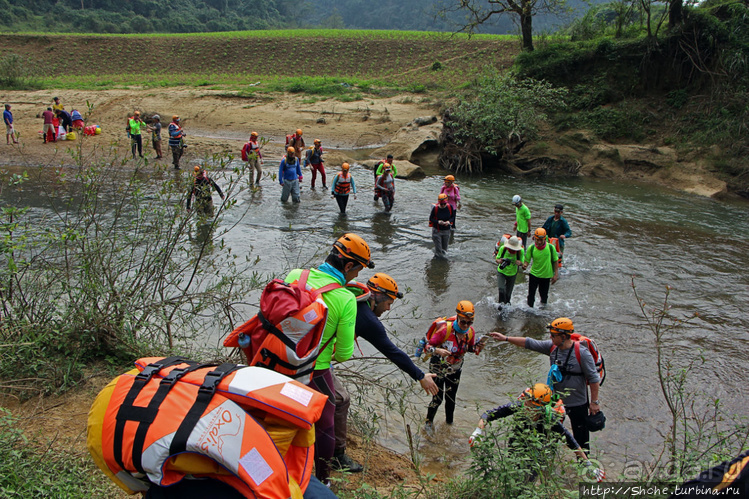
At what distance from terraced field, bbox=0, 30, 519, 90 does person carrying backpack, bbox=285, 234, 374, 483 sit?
35.4 m

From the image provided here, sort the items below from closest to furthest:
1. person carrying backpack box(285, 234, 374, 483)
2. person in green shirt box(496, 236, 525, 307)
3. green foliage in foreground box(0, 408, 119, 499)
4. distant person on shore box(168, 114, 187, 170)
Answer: green foliage in foreground box(0, 408, 119, 499), person carrying backpack box(285, 234, 374, 483), person in green shirt box(496, 236, 525, 307), distant person on shore box(168, 114, 187, 170)

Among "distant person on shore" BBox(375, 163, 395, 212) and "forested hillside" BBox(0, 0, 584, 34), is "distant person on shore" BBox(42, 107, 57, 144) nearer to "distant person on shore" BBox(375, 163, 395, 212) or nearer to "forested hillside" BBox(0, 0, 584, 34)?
"distant person on shore" BBox(375, 163, 395, 212)

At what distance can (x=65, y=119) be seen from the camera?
1986cm

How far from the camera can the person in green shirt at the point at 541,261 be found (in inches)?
345

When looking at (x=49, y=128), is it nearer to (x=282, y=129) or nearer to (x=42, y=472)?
(x=282, y=129)

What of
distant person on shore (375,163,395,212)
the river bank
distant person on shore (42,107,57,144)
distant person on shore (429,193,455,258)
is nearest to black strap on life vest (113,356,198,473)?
distant person on shore (429,193,455,258)

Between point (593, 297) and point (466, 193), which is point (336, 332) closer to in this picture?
point (593, 297)

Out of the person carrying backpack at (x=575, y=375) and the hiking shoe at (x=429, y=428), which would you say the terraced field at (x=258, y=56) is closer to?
the hiking shoe at (x=429, y=428)

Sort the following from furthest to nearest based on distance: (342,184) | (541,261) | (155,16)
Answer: (155,16), (342,184), (541,261)

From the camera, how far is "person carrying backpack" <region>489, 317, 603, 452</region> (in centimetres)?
522

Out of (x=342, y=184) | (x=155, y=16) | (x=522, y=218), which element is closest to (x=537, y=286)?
(x=522, y=218)

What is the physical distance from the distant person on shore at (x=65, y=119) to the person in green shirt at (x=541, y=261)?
18.2 m

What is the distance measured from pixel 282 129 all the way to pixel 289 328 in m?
23.4

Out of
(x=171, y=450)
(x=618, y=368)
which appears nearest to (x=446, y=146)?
(x=618, y=368)
